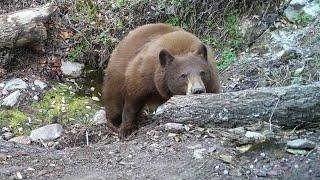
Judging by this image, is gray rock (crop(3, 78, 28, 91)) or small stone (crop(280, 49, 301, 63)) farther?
gray rock (crop(3, 78, 28, 91))

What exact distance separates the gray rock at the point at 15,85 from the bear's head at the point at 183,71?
9.46 feet

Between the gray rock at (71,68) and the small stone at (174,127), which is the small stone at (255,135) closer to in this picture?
the small stone at (174,127)

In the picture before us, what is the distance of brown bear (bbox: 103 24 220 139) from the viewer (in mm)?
6062

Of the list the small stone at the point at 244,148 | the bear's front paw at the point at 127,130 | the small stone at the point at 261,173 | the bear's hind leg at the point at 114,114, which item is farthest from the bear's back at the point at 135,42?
the small stone at the point at 261,173

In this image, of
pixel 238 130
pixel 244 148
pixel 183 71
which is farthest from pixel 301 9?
pixel 244 148

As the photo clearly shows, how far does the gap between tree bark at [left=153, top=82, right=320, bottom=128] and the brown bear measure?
612mm

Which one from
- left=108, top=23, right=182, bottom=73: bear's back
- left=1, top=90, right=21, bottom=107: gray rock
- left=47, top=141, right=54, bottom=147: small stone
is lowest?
left=47, top=141, right=54, bottom=147: small stone

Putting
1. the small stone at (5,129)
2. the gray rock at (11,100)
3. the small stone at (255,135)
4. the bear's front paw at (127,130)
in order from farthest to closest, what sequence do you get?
the gray rock at (11,100)
the small stone at (5,129)
the bear's front paw at (127,130)
the small stone at (255,135)

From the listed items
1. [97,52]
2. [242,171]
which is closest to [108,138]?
[97,52]

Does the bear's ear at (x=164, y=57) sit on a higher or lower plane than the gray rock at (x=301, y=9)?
lower

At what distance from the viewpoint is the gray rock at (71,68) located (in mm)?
8859

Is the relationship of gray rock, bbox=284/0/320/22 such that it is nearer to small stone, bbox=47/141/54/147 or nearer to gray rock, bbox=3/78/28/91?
small stone, bbox=47/141/54/147

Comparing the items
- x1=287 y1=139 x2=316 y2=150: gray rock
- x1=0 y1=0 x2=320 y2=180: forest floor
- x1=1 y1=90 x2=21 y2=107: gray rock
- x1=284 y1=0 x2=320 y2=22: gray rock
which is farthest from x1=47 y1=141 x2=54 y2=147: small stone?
x1=284 y1=0 x2=320 y2=22: gray rock

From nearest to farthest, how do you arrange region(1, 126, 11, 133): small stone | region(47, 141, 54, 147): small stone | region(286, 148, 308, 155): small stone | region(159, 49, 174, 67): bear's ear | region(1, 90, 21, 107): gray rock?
region(286, 148, 308, 155): small stone, region(159, 49, 174, 67): bear's ear, region(47, 141, 54, 147): small stone, region(1, 126, 11, 133): small stone, region(1, 90, 21, 107): gray rock
